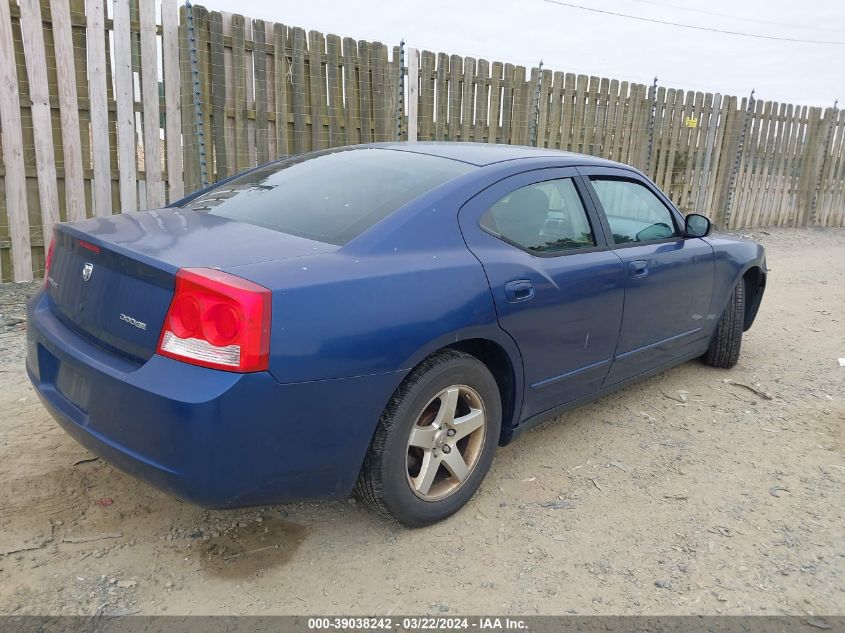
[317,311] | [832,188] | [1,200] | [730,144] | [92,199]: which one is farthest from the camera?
[832,188]

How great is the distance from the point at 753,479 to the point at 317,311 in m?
2.41

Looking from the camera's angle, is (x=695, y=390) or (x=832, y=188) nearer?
(x=695, y=390)

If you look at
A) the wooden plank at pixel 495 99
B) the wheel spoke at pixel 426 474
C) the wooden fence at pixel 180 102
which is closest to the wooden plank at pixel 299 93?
the wooden fence at pixel 180 102

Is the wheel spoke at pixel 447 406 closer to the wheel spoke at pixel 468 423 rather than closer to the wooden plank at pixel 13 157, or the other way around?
the wheel spoke at pixel 468 423

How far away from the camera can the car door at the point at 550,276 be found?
2.81 meters

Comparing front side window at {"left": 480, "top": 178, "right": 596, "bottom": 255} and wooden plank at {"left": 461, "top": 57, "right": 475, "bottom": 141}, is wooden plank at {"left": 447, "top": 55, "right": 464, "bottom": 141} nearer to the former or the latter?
wooden plank at {"left": 461, "top": 57, "right": 475, "bottom": 141}

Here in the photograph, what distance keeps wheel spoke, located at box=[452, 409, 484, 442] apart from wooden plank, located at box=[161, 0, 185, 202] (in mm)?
4457

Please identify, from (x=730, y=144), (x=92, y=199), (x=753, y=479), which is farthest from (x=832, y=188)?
(x=92, y=199)

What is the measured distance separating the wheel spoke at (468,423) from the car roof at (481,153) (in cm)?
114

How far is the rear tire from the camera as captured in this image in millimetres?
4621

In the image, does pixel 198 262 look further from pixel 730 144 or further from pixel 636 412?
pixel 730 144

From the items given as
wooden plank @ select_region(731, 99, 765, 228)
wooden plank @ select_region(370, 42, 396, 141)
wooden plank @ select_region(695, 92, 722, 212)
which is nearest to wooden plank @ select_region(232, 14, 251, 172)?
wooden plank @ select_region(370, 42, 396, 141)

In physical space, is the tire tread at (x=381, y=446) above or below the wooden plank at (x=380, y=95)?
below

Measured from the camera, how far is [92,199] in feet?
18.9
